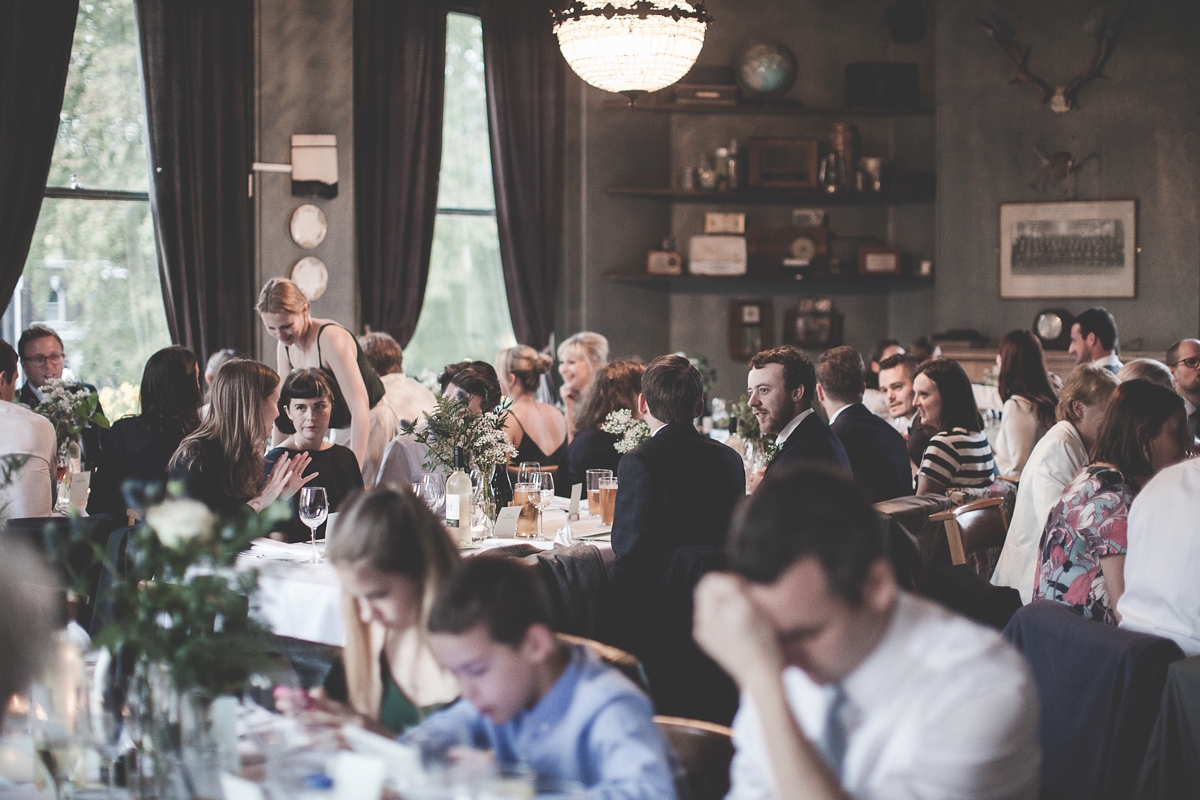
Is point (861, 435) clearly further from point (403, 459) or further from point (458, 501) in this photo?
point (403, 459)

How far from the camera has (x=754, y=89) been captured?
969 cm

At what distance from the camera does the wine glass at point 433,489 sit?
151 inches

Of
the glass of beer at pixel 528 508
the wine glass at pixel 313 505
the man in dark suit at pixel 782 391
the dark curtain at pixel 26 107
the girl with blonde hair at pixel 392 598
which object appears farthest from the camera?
the dark curtain at pixel 26 107

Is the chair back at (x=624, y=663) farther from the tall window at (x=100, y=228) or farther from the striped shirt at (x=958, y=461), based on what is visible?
the tall window at (x=100, y=228)

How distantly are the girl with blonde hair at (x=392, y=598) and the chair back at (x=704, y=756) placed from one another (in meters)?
0.41

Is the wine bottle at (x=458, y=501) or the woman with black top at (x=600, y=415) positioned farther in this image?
the woman with black top at (x=600, y=415)

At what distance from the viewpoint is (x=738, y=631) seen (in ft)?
4.52

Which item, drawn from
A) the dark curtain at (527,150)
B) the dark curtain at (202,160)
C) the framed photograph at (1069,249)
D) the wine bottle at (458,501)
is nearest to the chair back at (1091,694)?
the wine bottle at (458,501)

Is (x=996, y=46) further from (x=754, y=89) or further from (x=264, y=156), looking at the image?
(x=264, y=156)

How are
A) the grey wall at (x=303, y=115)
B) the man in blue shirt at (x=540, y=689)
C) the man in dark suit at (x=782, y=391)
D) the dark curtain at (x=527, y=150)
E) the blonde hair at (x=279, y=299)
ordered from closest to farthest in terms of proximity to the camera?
the man in blue shirt at (x=540, y=689) → the man in dark suit at (x=782, y=391) → the blonde hair at (x=279, y=299) → the grey wall at (x=303, y=115) → the dark curtain at (x=527, y=150)

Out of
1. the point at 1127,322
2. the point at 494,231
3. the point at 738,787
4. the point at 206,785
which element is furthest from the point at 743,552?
the point at 1127,322

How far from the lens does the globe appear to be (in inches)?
380

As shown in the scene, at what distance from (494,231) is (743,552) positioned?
815 cm

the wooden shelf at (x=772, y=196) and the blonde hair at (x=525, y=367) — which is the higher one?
the wooden shelf at (x=772, y=196)
